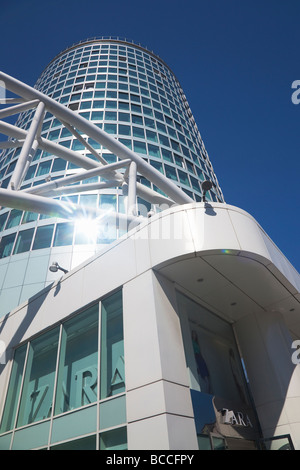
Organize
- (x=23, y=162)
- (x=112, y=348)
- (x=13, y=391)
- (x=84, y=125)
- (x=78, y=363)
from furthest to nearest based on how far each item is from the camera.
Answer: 1. (x=84, y=125)
2. (x=23, y=162)
3. (x=13, y=391)
4. (x=78, y=363)
5. (x=112, y=348)

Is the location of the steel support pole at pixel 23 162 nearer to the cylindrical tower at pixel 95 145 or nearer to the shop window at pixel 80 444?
the cylindrical tower at pixel 95 145

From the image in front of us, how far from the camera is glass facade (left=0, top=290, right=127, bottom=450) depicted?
6992 mm

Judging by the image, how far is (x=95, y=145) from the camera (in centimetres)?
2778

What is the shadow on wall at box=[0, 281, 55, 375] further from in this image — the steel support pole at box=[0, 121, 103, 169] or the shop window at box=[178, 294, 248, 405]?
the steel support pole at box=[0, 121, 103, 169]

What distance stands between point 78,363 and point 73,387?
602 millimetres

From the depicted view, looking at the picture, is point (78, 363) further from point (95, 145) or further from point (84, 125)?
point (95, 145)

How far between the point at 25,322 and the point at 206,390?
6.73 meters

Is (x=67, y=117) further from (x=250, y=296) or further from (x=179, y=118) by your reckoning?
(x=179, y=118)

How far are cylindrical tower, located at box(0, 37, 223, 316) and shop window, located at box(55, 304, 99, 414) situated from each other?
5785 mm

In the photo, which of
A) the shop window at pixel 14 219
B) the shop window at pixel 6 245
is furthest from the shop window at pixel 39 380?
the shop window at pixel 14 219

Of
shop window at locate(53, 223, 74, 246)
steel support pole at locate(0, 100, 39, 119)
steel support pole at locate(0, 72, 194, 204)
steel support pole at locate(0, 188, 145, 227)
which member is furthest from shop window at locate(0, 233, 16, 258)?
steel support pole at locate(0, 188, 145, 227)

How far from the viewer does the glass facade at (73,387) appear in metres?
6.99

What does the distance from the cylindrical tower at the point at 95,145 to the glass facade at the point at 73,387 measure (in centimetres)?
601

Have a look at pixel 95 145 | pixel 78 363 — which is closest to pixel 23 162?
pixel 78 363
